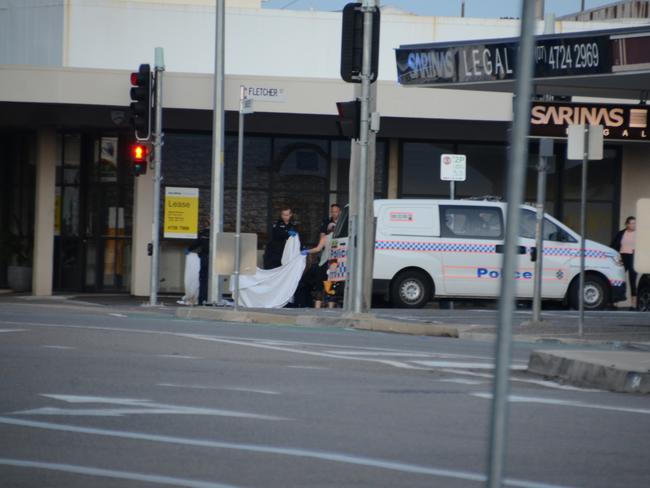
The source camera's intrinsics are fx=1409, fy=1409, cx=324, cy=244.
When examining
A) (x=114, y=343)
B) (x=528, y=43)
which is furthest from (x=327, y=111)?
(x=528, y=43)

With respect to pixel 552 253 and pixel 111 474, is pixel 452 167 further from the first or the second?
pixel 111 474

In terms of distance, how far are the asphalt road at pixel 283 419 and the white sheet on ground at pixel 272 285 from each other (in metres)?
10.4

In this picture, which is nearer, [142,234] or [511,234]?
[511,234]

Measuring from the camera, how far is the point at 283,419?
846cm

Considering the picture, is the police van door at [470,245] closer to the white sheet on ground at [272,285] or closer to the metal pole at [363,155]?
the white sheet on ground at [272,285]

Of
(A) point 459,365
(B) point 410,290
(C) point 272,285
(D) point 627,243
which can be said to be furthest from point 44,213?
(A) point 459,365

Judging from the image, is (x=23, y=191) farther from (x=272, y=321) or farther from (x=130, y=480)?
(x=130, y=480)

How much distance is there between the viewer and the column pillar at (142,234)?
28.2 m

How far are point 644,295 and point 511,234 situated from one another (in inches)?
866

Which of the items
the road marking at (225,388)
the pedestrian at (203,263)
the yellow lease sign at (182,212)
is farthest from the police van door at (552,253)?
the road marking at (225,388)

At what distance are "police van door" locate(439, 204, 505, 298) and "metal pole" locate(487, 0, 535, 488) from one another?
63.7 ft

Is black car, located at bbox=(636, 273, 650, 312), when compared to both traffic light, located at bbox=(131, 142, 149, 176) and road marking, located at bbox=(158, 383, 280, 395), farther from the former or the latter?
road marking, located at bbox=(158, 383, 280, 395)

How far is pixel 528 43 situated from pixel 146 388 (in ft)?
22.0

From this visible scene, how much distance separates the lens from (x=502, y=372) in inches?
141
